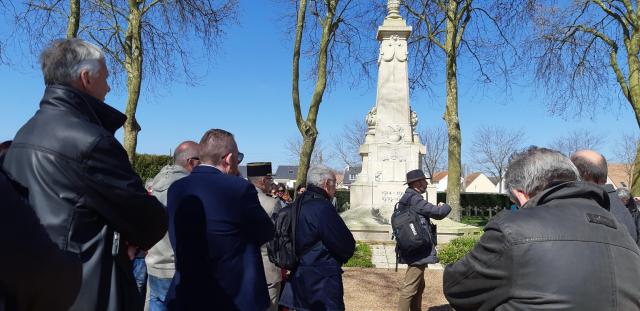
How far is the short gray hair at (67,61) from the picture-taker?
7.64ft

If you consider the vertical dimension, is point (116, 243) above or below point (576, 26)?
below

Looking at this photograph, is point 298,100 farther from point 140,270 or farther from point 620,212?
point 620,212

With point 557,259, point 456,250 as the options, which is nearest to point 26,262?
point 557,259

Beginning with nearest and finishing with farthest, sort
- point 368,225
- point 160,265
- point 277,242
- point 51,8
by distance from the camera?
point 160,265 < point 277,242 < point 51,8 < point 368,225

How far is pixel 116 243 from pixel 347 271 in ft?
26.3

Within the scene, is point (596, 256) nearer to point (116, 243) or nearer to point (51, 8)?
point (116, 243)

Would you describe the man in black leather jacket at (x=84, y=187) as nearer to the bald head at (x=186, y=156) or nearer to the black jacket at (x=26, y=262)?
the black jacket at (x=26, y=262)

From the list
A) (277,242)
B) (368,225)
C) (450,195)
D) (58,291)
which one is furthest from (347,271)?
(58,291)

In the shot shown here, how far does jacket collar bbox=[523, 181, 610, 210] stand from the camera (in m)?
2.16

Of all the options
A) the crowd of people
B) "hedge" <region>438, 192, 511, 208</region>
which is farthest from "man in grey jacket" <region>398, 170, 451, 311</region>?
"hedge" <region>438, 192, 511, 208</region>

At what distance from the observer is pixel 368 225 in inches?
531

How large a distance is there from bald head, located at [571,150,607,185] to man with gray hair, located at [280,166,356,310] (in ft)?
5.89

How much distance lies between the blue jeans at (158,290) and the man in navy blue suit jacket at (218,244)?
1082mm

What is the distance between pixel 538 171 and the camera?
93.0 inches
